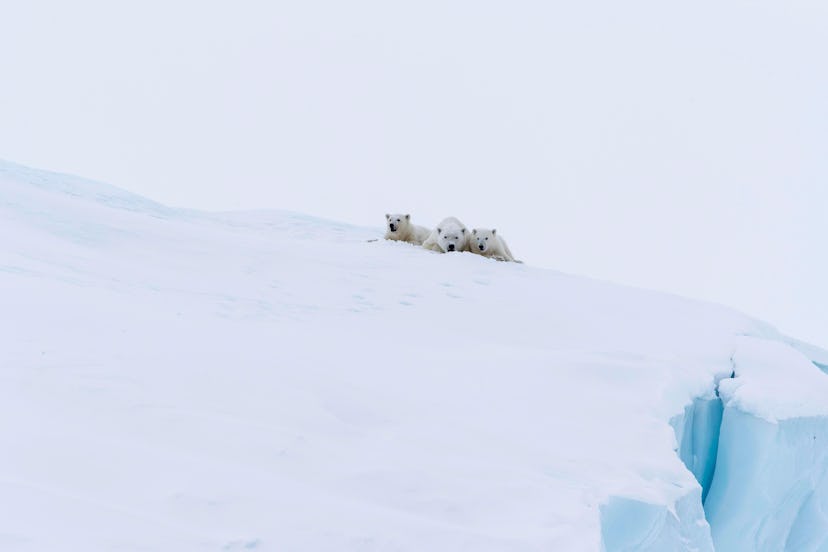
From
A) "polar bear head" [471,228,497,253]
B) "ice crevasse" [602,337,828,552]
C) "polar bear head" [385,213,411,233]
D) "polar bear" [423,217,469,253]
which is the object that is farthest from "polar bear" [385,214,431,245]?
"ice crevasse" [602,337,828,552]

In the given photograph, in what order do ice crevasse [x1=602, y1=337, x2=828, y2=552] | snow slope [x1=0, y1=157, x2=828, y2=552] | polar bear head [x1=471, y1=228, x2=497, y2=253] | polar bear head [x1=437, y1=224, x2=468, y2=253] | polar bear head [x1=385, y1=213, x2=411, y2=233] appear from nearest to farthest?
snow slope [x1=0, y1=157, x2=828, y2=552] < ice crevasse [x1=602, y1=337, x2=828, y2=552] < polar bear head [x1=437, y1=224, x2=468, y2=253] < polar bear head [x1=471, y1=228, x2=497, y2=253] < polar bear head [x1=385, y1=213, x2=411, y2=233]

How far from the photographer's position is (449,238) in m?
9.41

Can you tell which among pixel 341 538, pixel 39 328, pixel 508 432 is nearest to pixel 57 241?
pixel 39 328

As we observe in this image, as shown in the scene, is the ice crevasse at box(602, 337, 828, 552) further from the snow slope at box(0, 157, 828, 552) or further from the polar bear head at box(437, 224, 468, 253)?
the polar bear head at box(437, 224, 468, 253)

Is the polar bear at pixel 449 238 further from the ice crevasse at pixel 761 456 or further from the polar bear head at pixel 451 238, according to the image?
the ice crevasse at pixel 761 456

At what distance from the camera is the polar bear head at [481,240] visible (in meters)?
9.62

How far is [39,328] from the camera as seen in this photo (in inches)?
157

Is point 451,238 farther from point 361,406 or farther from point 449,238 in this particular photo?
point 361,406

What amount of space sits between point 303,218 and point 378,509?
9946 millimetres

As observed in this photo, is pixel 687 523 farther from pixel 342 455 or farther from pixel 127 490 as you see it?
pixel 127 490

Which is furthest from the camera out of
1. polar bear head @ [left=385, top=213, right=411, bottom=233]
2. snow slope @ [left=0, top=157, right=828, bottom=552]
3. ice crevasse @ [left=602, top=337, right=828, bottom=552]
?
polar bear head @ [left=385, top=213, right=411, bottom=233]

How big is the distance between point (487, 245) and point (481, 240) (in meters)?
0.12

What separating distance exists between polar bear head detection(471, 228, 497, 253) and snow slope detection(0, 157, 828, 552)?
115cm

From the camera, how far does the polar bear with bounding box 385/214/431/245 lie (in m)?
10.4
